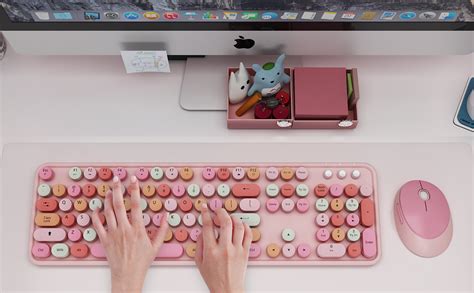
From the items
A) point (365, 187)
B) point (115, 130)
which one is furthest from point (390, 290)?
point (115, 130)

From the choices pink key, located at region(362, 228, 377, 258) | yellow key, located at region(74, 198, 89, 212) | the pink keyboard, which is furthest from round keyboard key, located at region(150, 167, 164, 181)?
pink key, located at region(362, 228, 377, 258)

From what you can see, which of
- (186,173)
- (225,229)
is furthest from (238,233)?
(186,173)

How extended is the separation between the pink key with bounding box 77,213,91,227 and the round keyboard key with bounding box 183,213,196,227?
141 millimetres

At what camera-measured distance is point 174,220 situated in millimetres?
804

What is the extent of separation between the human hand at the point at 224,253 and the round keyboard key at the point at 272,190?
6cm

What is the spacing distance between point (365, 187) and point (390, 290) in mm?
153

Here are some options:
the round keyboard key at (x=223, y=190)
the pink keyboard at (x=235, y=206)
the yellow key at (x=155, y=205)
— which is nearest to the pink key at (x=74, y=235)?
the pink keyboard at (x=235, y=206)

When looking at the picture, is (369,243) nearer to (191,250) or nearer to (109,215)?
(191,250)

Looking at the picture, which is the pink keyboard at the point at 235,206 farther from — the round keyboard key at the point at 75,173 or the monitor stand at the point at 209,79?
the monitor stand at the point at 209,79

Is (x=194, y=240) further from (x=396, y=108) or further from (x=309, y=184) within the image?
(x=396, y=108)

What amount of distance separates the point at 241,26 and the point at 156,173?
253 millimetres

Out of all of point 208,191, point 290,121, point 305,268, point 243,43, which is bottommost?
point 305,268

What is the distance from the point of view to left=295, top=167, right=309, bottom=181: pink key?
0.82 metres

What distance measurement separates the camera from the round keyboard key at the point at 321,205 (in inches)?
31.8
